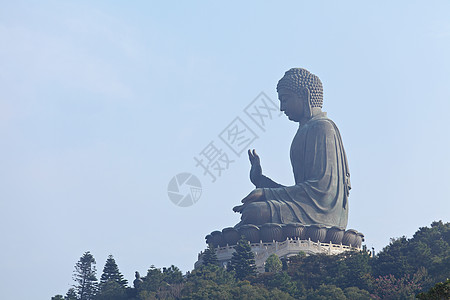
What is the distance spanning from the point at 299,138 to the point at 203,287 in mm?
13180

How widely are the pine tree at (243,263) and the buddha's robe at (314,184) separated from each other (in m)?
5.11

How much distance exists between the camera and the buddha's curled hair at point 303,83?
3897 centimetres

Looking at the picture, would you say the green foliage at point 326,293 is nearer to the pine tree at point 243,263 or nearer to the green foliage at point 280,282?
the green foliage at point 280,282

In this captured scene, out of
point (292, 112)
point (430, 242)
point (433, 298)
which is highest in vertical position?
point (292, 112)

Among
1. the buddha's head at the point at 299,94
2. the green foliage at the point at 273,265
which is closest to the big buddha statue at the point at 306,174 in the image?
the buddha's head at the point at 299,94

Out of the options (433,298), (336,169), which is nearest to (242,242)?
(336,169)

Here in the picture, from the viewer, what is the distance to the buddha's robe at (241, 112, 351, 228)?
35.6 metres

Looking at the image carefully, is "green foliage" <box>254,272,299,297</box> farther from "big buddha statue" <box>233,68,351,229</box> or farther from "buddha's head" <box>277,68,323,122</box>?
"buddha's head" <box>277,68,323,122</box>

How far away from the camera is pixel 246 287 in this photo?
25.8 meters

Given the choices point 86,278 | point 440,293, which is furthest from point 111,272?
point 440,293

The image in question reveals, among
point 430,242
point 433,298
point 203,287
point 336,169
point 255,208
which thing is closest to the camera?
point 433,298

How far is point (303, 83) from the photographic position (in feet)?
128

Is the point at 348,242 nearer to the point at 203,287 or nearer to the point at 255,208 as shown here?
the point at 255,208

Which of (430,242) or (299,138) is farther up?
(299,138)
